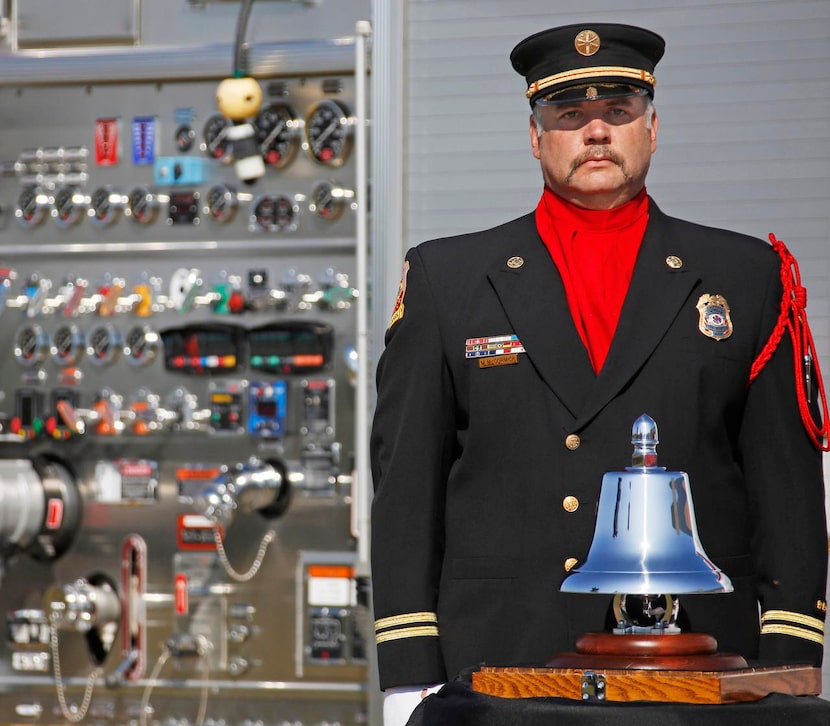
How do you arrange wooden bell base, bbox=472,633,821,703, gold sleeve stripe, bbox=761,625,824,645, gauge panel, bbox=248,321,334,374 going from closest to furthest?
wooden bell base, bbox=472,633,821,703, gold sleeve stripe, bbox=761,625,824,645, gauge panel, bbox=248,321,334,374

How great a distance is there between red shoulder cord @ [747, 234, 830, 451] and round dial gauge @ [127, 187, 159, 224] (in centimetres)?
310

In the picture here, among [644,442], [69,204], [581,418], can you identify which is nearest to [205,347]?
[69,204]

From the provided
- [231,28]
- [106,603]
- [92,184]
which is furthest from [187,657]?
[231,28]

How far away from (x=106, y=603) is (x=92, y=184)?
1404 millimetres

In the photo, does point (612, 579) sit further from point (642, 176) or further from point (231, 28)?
point (231, 28)

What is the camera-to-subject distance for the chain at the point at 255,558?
4.68 metres

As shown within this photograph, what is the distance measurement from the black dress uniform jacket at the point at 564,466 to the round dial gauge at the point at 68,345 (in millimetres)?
2985

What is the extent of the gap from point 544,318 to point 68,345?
3156mm

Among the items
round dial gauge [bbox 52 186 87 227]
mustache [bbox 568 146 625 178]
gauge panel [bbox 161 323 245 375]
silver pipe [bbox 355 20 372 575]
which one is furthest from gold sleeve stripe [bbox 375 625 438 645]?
round dial gauge [bbox 52 186 87 227]

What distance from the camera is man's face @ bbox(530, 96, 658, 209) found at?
2.07 meters

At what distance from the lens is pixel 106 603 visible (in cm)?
474

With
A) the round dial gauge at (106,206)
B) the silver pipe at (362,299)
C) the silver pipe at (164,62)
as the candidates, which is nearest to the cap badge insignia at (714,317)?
the silver pipe at (362,299)

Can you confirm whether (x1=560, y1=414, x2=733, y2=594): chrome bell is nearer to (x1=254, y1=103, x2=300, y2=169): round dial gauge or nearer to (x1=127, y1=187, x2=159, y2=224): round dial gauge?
(x1=254, y1=103, x2=300, y2=169): round dial gauge

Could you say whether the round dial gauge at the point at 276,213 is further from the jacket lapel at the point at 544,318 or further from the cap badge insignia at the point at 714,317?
the cap badge insignia at the point at 714,317
